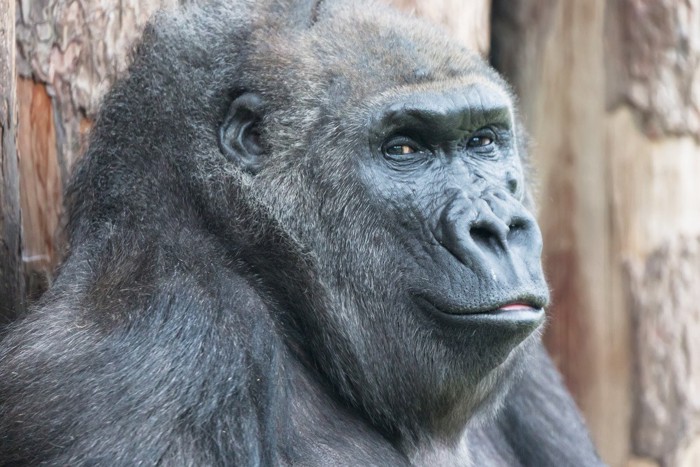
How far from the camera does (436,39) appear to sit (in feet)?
13.8

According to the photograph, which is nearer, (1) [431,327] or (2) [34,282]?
(1) [431,327]

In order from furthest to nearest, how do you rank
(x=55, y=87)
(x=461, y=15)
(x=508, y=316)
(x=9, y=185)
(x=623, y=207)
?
(x=623, y=207) → (x=461, y=15) → (x=55, y=87) → (x=9, y=185) → (x=508, y=316)

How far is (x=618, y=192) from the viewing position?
20.6 ft

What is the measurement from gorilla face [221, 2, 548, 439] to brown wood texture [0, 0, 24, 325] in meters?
0.75

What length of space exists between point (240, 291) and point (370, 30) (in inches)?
43.4

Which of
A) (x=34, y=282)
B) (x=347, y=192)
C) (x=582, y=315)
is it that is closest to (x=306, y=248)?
(x=347, y=192)

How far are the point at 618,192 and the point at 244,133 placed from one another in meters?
2.95

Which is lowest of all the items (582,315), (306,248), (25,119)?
(582,315)

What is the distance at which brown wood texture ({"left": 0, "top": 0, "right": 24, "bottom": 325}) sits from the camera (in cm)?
386

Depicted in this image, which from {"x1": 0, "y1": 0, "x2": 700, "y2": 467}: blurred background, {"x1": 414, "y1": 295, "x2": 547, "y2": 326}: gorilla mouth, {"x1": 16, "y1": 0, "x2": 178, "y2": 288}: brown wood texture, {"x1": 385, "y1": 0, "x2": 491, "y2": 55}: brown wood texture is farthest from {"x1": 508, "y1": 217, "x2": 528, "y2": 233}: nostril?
{"x1": 0, "y1": 0, "x2": 700, "y2": 467}: blurred background

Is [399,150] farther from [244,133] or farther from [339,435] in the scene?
[339,435]

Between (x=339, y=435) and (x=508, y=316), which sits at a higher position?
(x=508, y=316)

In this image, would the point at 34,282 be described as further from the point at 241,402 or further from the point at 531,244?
the point at 531,244

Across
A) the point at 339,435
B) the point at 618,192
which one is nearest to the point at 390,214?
the point at 339,435
